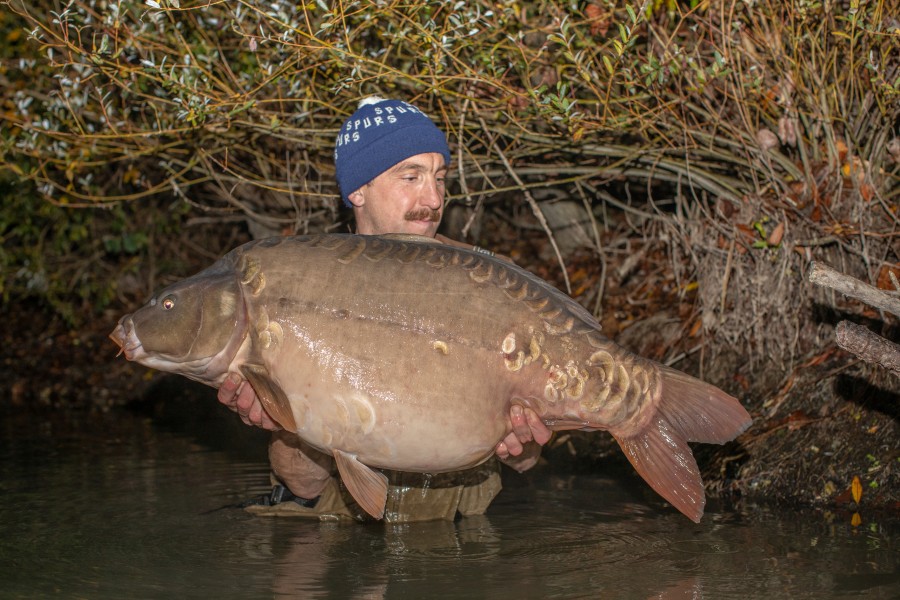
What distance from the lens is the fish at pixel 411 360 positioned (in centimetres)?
297

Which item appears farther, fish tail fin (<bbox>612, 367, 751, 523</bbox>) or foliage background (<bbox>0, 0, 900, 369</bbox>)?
foliage background (<bbox>0, 0, 900, 369</bbox>)

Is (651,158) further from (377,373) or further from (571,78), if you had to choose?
(377,373)

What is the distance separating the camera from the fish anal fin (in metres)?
3.03

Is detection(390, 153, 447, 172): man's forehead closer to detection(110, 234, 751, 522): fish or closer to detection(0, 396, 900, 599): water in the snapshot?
detection(110, 234, 751, 522): fish

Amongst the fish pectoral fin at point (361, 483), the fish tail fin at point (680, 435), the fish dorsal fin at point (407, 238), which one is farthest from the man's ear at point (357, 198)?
the fish tail fin at point (680, 435)

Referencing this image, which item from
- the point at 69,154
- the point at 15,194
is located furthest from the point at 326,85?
the point at 15,194

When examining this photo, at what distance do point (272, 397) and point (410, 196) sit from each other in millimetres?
1296

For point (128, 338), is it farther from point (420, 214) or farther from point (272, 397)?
point (420, 214)

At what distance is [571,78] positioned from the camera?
179 inches

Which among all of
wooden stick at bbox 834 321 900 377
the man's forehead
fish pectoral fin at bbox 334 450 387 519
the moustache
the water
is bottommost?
the water

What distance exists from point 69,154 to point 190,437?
1674mm

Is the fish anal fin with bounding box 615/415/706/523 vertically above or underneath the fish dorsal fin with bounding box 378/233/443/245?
underneath

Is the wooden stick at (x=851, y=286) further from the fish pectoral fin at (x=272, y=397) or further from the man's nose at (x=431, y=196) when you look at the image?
the fish pectoral fin at (x=272, y=397)

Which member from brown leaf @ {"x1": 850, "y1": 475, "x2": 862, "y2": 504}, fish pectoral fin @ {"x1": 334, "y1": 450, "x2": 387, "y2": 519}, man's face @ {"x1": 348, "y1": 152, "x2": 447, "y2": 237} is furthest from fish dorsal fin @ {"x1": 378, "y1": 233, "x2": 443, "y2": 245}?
brown leaf @ {"x1": 850, "y1": 475, "x2": 862, "y2": 504}
